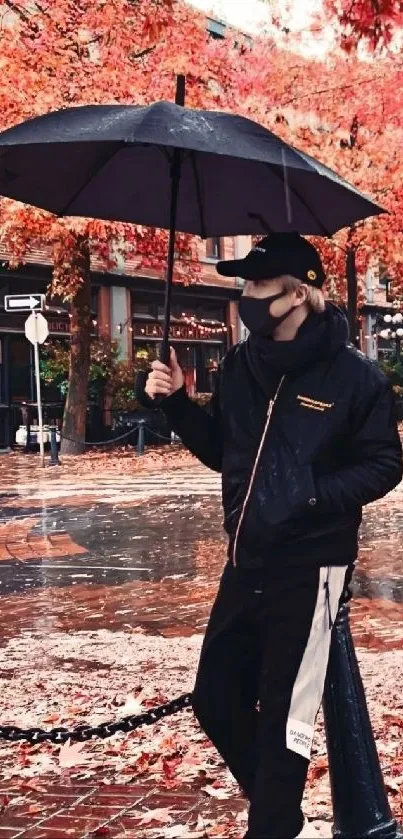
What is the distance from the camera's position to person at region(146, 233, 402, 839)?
109 inches

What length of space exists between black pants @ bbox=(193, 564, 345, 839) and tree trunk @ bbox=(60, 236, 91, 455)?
19.0 m

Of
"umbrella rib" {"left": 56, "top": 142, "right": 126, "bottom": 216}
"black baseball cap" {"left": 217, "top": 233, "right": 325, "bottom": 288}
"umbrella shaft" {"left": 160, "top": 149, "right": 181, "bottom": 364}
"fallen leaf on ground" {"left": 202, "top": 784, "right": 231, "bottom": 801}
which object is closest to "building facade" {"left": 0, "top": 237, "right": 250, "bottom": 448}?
"umbrella rib" {"left": 56, "top": 142, "right": 126, "bottom": 216}

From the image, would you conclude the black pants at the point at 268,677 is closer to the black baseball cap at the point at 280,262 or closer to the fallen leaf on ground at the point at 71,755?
the black baseball cap at the point at 280,262

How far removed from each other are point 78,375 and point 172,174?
1868cm

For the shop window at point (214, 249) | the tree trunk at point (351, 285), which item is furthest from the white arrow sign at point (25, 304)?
the shop window at point (214, 249)

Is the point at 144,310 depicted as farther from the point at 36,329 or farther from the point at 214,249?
the point at 36,329

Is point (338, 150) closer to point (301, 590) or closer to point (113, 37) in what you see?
point (113, 37)

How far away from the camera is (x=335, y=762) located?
304 cm

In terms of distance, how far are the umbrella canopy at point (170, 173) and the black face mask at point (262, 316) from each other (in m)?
0.44

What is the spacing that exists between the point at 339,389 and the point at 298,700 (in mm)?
858

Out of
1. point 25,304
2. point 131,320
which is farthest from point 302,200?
point 131,320

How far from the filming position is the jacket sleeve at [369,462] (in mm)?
2807

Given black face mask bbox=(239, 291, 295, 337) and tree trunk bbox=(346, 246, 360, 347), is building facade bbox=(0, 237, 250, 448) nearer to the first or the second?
tree trunk bbox=(346, 246, 360, 347)

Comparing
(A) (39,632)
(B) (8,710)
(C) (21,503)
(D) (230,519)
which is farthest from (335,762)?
(C) (21,503)
